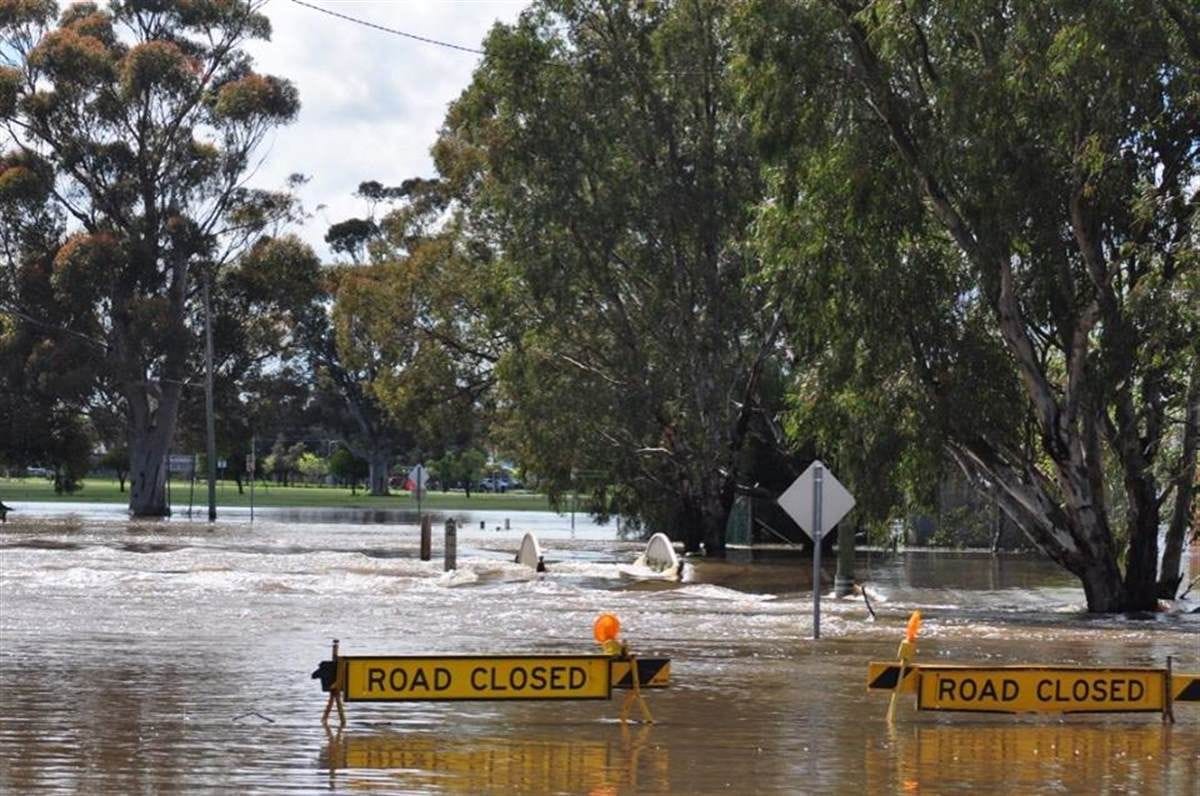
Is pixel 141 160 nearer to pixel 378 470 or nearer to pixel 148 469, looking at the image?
pixel 148 469

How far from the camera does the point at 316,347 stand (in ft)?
395

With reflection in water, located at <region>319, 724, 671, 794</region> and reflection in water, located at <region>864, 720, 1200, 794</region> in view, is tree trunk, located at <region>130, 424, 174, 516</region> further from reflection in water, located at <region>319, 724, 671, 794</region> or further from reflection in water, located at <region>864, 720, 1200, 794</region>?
reflection in water, located at <region>864, 720, 1200, 794</region>

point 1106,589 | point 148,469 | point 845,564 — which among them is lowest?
point 1106,589

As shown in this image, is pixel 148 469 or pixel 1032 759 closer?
pixel 1032 759

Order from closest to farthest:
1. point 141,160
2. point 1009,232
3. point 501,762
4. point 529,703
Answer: point 501,762
point 529,703
point 1009,232
point 141,160

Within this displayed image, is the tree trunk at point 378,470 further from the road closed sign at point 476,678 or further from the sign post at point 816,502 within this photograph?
the road closed sign at point 476,678

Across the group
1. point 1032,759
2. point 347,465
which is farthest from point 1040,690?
point 347,465

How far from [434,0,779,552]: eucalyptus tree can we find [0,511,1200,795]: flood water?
36.5ft

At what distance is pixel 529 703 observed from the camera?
52.1 ft

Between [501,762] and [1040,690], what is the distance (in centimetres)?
449

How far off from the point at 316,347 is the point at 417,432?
51499 millimetres

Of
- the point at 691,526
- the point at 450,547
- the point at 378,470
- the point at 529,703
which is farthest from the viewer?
the point at 378,470

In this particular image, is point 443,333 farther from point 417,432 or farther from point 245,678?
point 245,678

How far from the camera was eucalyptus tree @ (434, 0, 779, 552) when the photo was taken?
49469mm
